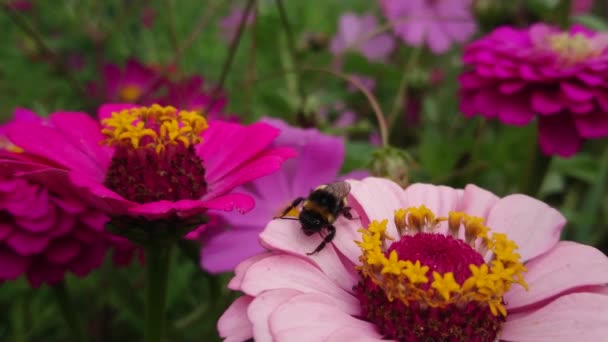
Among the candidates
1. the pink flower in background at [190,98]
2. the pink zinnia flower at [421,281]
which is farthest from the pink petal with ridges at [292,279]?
the pink flower in background at [190,98]

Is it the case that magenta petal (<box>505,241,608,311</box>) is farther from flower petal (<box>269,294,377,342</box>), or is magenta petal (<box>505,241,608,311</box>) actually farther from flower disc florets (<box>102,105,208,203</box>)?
flower disc florets (<box>102,105,208,203</box>)

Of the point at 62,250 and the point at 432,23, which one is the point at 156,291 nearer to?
the point at 62,250

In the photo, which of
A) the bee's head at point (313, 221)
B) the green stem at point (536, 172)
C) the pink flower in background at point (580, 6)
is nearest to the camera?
the bee's head at point (313, 221)

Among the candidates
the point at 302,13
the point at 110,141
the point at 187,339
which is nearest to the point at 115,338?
the point at 187,339

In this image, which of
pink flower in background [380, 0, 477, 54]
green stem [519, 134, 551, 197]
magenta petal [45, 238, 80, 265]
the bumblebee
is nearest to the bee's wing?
the bumblebee

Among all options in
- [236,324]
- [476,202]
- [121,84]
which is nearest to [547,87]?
[476,202]

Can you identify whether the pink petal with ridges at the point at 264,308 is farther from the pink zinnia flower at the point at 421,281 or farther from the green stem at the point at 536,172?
the green stem at the point at 536,172
